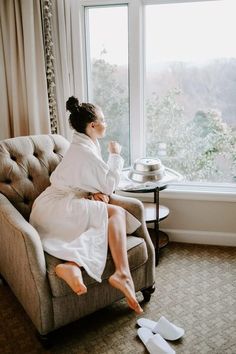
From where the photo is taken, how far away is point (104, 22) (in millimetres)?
2773

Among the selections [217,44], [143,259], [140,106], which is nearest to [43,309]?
[143,259]

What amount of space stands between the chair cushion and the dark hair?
0.69 m

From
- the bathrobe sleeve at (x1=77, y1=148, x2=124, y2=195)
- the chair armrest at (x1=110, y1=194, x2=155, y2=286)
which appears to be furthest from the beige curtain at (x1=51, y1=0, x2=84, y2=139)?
the chair armrest at (x1=110, y1=194, x2=155, y2=286)

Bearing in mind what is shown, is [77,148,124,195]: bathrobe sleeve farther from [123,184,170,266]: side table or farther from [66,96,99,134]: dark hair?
[123,184,170,266]: side table

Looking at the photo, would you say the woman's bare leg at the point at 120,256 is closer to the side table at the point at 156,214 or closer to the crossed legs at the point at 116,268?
the crossed legs at the point at 116,268

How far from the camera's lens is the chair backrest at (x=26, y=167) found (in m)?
2.18

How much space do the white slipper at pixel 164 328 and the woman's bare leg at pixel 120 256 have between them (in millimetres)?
200

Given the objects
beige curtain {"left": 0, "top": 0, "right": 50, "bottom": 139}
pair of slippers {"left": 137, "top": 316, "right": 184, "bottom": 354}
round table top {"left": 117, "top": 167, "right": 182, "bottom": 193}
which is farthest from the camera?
beige curtain {"left": 0, "top": 0, "right": 50, "bottom": 139}

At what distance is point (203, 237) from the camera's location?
9.47 ft

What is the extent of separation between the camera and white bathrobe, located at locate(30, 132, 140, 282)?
181cm

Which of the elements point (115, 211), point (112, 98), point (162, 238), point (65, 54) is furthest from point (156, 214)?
point (65, 54)

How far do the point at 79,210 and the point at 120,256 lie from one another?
326 mm

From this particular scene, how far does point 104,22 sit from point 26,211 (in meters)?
1.53

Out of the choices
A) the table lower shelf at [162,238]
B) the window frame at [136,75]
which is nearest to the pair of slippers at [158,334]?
the table lower shelf at [162,238]
